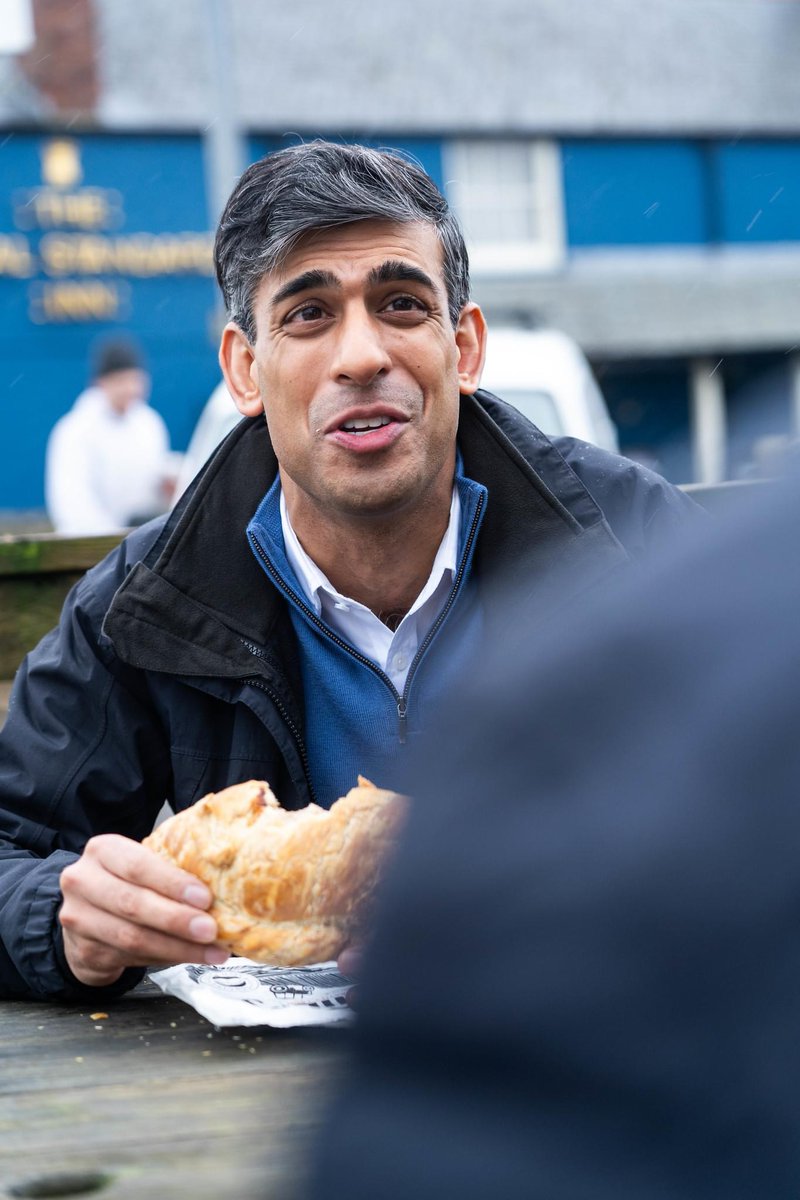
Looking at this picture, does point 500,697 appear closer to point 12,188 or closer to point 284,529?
point 284,529

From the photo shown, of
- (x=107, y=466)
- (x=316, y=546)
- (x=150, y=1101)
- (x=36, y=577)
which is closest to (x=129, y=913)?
(x=150, y=1101)

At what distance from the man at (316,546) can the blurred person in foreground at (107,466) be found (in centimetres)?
684

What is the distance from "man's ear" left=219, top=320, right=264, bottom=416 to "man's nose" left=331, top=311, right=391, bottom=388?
0.91ft

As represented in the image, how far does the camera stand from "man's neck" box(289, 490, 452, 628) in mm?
2861

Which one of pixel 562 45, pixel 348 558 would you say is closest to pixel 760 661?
pixel 348 558

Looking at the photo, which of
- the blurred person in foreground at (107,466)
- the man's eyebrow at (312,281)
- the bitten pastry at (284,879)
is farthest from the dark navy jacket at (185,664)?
the blurred person in foreground at (107,466)

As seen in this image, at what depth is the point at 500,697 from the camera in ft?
2.25

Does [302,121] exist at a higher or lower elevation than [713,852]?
higher

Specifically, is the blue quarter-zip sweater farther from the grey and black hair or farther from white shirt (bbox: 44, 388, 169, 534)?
white shirt (bbox: 44, 388, 169, 534)

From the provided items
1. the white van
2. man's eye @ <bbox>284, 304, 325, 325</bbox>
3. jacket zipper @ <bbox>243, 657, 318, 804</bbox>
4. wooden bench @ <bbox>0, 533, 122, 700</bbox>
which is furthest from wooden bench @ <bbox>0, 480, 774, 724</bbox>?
the white van

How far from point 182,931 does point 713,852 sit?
1340 mm

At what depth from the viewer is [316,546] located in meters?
2.90

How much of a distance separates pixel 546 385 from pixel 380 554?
304 centimetres

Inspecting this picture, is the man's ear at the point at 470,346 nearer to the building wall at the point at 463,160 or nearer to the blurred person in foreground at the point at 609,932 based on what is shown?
the blurred person in foreground at the point at 609,932
